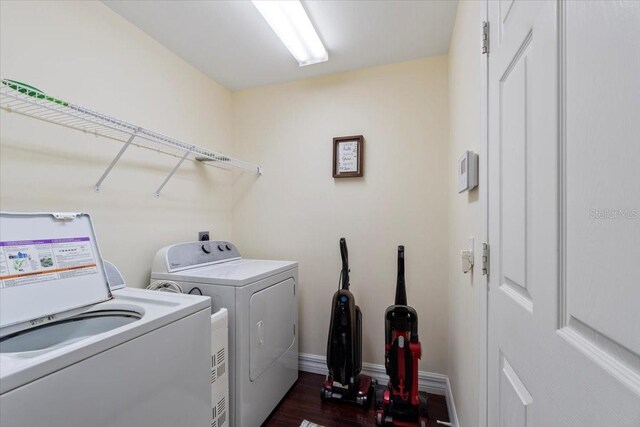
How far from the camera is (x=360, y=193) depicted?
2.35 m

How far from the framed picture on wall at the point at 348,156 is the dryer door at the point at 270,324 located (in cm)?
100

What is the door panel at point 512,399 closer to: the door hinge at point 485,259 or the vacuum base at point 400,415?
the door hinge at point 485,259

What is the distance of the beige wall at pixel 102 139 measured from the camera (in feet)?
4.26

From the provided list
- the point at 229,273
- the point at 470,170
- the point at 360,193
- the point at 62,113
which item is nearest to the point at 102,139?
the point at 62,113

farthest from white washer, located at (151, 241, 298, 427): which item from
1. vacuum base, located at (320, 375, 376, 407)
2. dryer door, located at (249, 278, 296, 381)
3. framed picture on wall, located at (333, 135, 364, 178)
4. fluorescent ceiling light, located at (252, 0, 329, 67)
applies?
fluorescent ceiling light, located at (252, 0, 329, 67)

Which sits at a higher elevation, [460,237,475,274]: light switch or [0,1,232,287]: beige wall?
[0,1,232,287]: beige wall

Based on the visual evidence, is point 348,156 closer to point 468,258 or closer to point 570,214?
point 468,258

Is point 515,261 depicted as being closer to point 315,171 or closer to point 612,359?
point 612,359

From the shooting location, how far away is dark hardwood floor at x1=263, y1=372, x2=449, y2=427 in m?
1.81

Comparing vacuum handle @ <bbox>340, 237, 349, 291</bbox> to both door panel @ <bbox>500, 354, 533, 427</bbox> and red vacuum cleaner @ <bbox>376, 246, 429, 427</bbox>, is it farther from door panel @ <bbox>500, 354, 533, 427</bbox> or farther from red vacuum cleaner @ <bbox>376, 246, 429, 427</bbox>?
door panel @ <bbox>500, 354, 533, 427</bbox>

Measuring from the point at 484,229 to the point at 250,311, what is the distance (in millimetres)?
1300

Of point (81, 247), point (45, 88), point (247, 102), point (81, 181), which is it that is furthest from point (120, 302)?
point (247, 102)

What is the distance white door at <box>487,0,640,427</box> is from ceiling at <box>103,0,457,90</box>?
3.59ft

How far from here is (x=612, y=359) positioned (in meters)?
0.41
